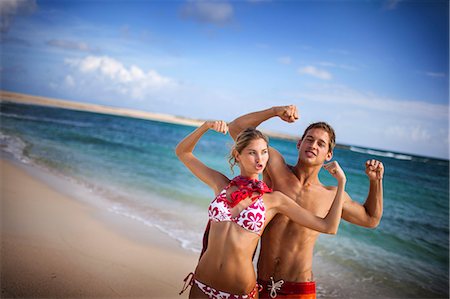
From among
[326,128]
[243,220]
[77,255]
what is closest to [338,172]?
[326,128]

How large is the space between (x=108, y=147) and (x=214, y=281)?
19.3 meters

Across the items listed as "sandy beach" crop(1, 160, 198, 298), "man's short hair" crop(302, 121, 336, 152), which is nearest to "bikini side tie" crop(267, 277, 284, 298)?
"man's short hair" crop(302, 121, 336, 152)

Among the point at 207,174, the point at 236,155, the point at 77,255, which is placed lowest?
the point at 77,255

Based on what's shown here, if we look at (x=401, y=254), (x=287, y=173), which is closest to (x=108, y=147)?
(x=401, y=254)

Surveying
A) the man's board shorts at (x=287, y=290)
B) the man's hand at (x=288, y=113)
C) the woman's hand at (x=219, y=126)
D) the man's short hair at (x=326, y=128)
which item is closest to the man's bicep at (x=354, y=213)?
the man's short hair at (x=326, y=128)

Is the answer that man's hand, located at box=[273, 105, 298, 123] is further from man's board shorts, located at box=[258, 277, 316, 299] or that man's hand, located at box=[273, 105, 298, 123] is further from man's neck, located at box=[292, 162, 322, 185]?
man's board shorts, located at box=[258, 277, 316, 299]

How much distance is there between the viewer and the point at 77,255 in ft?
17.2

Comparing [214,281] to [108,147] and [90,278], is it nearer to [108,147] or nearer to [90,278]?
[90,278]

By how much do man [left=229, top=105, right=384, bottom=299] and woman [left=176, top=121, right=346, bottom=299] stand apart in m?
0.29

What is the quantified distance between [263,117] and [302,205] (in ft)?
2.06

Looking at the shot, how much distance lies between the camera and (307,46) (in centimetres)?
3538

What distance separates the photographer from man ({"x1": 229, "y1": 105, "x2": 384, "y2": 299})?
2701 millimetres

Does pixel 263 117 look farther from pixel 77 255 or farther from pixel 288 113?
pixel 77 255

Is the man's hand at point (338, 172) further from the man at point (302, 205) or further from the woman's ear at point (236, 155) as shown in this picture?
the woman's ear at point (236, 155)
